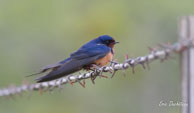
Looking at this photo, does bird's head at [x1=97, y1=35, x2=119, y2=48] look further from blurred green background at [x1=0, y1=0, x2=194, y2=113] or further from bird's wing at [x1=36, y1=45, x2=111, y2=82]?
blurred green background at [x1=0, y1=0, x2=194, y2=113]

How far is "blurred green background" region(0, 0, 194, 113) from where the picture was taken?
27.3 feet

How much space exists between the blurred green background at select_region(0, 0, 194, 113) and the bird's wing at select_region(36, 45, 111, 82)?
3761 millimetres

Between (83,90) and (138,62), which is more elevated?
(83,90)

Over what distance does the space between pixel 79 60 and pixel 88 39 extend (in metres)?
5.22

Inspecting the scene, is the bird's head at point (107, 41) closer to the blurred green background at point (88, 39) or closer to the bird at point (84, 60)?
the bird at point (84, 60)

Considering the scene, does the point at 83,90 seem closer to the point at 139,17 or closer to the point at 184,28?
the point at 139,17

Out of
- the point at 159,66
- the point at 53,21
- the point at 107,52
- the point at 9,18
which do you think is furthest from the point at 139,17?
the point at 107,52

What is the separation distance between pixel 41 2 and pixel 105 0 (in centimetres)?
150

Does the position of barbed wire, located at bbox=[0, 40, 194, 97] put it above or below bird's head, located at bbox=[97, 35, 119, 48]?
below

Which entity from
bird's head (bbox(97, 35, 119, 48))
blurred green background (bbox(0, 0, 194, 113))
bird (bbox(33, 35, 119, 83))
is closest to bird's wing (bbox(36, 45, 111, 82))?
bird (bbox(33, 35, 119, 83))

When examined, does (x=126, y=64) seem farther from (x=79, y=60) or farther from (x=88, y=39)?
(x=88, y=39)

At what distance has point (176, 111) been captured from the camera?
727 centimetres

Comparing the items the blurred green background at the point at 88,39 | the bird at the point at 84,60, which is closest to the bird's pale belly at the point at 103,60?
the bird at the point at 84,60

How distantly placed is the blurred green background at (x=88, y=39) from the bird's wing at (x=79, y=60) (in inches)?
148
